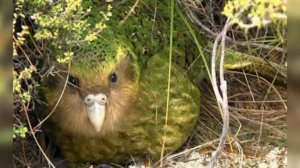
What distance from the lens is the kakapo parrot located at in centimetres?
133

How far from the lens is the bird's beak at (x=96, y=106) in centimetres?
130

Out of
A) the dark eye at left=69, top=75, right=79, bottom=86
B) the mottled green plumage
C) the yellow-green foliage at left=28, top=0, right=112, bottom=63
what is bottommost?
the mottled green plumage

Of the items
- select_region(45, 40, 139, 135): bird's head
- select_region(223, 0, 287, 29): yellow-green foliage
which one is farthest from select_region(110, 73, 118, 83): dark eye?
select_region(223, 0, 287, 29): yellow-green foliage

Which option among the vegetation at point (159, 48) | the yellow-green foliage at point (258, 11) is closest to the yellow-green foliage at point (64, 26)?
the vegetation at point (159, 48)

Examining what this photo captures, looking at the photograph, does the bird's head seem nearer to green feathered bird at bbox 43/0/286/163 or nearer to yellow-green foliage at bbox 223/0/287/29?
green feathered bird at bbox 43/0/286/163

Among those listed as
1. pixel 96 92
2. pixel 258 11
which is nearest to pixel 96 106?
pixel 96 92

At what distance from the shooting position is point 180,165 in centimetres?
148

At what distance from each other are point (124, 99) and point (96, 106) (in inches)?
3.7

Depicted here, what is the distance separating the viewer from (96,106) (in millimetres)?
1296

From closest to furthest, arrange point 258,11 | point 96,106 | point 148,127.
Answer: point 258,11 < point 96,106 < point 148,127

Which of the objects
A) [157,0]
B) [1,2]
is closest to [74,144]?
[157,0]

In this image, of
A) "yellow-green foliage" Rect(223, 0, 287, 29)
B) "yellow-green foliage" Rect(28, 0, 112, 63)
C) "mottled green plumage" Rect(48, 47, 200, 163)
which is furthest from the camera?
"mottled green plumage" Rect(48, 47, 200, 163)

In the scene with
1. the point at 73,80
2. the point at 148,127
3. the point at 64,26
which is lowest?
the point at 148,127

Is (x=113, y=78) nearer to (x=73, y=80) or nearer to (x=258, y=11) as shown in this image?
(x=73, y=80)
